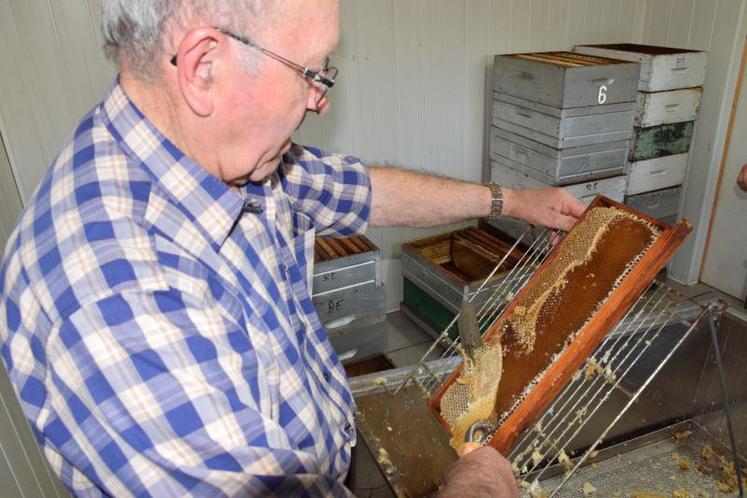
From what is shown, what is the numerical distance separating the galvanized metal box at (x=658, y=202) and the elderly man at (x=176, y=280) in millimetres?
2352

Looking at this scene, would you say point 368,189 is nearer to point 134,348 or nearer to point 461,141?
point 134,348

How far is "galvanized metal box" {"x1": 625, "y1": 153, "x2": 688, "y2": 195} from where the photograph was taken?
277cm

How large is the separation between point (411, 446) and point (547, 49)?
252 cm

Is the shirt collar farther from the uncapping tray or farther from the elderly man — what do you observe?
the uncapping tray

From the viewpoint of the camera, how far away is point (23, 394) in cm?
69

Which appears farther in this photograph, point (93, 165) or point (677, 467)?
point (677, 467)

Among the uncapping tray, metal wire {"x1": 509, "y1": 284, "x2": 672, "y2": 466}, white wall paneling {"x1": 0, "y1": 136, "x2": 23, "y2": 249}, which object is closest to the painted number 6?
metal wire {"x1": 509, "y1": 284, "x2": 672, "y2": 466}

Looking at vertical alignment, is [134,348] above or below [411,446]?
above

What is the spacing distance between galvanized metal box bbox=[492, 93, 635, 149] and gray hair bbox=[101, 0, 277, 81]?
1945 mm

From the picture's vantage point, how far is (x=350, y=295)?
94.3 inches

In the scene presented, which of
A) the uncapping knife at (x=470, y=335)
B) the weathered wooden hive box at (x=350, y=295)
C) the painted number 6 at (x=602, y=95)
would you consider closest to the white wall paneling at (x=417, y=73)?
the weathered wooden hive box at (x=350, y=295)

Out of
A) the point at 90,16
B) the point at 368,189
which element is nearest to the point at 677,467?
the point at 368,189

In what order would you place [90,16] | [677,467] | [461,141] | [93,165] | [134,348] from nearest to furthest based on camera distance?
[134,348] → [93,165] → [677,467] → [90,16] → [461,141]

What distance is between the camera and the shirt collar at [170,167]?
2.53 ft
